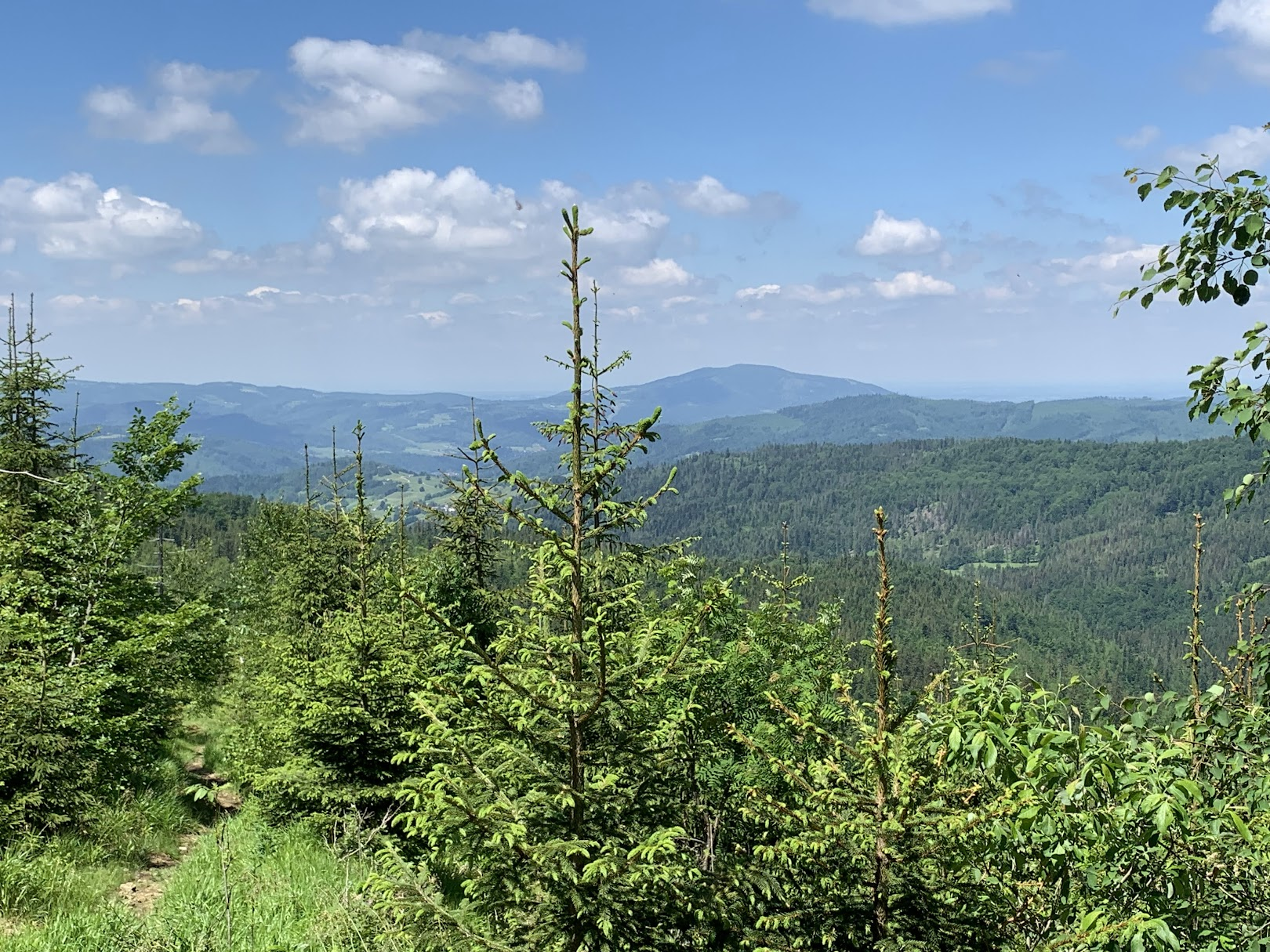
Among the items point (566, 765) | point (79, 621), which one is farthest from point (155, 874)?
point (566, 765)

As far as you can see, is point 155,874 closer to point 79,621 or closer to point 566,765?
point 79,621

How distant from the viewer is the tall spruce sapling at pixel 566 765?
17.1 feet

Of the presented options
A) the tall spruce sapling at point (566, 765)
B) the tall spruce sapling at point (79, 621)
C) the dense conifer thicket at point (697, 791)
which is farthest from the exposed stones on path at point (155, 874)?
the tall spruce sapling at point (566, 765)

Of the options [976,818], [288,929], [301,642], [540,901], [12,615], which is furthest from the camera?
[301,642]

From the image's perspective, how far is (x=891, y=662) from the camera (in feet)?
15.0

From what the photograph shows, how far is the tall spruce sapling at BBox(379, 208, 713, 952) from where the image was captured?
5.20 meters

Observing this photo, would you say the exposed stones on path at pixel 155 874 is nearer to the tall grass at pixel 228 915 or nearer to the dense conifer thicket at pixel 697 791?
the tall grass at pixel 228 915

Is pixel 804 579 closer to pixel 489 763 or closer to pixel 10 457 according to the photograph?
pixel 489 763

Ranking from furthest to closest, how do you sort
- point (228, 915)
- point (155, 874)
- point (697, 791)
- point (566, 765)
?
point (155, 874) → point (697, 791) → point (566, 765) → point (228, 915)

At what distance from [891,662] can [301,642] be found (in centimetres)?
1404

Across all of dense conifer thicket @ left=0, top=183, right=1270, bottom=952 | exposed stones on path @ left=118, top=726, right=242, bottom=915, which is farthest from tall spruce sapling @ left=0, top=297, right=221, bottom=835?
exposed stones on path @ left=118, top=726, right=242, bottom=915

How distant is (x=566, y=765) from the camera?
19.0ft

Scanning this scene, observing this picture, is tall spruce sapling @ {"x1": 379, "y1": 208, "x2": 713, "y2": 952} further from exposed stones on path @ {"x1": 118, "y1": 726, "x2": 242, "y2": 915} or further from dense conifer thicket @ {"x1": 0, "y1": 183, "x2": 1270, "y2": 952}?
exposed stones on path @ {"x1": 118, "y1": 726, "x2": 242, "y2": 915}

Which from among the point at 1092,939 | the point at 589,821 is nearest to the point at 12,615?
the point at 589,821
